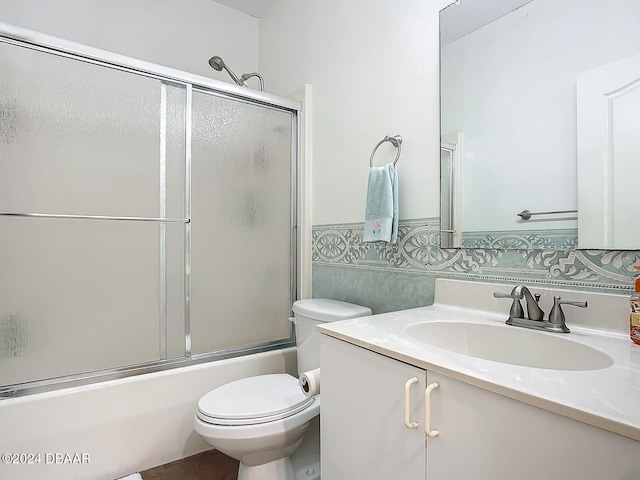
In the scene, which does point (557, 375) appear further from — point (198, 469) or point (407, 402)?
point (198, 469)

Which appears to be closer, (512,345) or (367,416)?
(367,416)

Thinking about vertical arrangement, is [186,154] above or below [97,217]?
above

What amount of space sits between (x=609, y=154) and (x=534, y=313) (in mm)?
465

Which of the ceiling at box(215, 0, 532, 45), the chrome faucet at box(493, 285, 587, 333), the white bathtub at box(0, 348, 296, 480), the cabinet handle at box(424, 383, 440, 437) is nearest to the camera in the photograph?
the cabinet handle at box(424, 383, 440, 437)

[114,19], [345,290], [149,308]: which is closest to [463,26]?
[345,290]

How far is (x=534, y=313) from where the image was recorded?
1024 mm

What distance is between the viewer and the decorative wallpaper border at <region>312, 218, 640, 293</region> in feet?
3.18

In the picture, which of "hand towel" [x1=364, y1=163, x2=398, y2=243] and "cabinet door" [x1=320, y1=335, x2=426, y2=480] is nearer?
"cabinet door" [x1=320, y1=335, x2=426, y2=480]

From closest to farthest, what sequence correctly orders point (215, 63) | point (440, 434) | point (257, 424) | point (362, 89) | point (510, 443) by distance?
point (510, 443)
point (440, 434)
point (257, 424)
point (362, 89)
point (215, 63)

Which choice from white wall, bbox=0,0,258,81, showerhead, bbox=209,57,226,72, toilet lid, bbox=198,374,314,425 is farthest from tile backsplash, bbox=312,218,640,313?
white wall, bbox=0,0,258,81

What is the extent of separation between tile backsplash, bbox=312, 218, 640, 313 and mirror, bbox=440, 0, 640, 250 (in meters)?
0.04

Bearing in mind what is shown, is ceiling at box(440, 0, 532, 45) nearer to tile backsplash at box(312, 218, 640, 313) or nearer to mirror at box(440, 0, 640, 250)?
mirror at box(440, 0, 640, 250)

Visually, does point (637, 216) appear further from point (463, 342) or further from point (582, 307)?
point (463, 342)

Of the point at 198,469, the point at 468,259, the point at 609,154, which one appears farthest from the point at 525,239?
the point at 198,469
